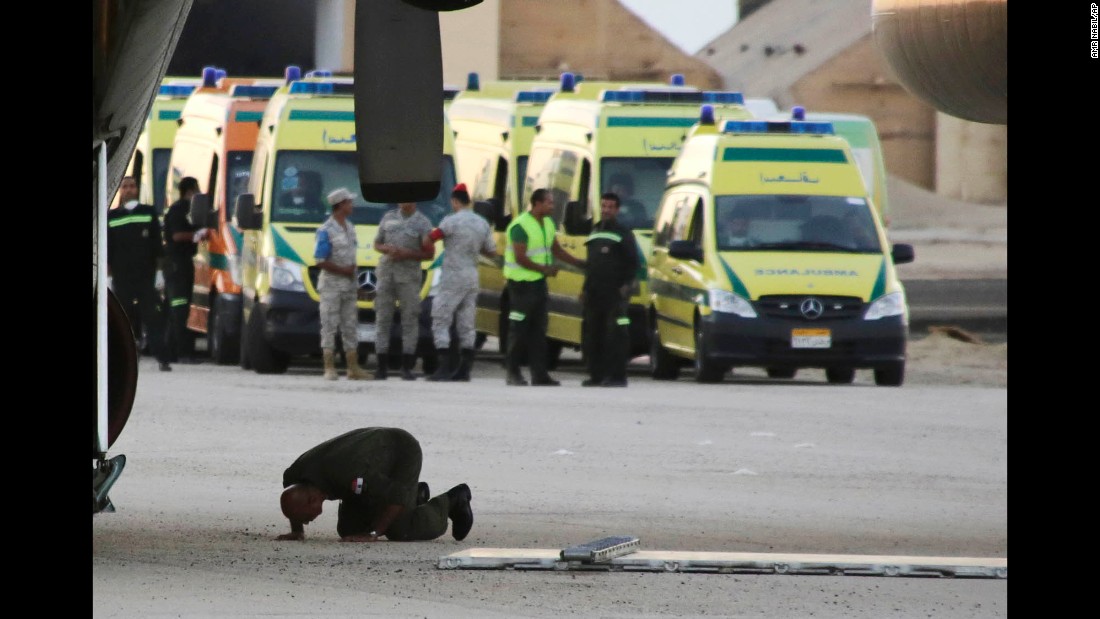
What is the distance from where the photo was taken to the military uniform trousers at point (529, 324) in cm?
1969

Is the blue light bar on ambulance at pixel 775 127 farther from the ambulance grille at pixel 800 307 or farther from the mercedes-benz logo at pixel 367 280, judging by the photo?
the mercedes-benz logo at pixel 367 280

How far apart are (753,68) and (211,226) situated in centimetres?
3395

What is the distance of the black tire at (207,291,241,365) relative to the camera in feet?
71.4

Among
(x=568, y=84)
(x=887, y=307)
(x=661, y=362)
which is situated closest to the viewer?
(x=887, y=307)

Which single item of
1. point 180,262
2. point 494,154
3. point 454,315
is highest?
point 494,154

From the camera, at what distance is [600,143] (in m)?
20.9

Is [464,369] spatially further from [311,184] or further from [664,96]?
[664,96]

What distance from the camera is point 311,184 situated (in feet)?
67.2

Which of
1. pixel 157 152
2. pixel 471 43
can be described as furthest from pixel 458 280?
pixel 471 43

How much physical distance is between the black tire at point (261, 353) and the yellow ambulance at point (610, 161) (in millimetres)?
2495

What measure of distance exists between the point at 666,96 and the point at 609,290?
114 inches

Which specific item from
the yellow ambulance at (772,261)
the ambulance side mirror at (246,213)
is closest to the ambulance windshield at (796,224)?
the yellow ambulance at (772,261)

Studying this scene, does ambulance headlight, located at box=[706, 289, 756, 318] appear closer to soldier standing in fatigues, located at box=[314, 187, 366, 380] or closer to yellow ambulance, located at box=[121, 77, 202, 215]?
soldier standing in fatigues, located at box=[314, 187, 366, 380]

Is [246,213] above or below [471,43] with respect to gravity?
below
